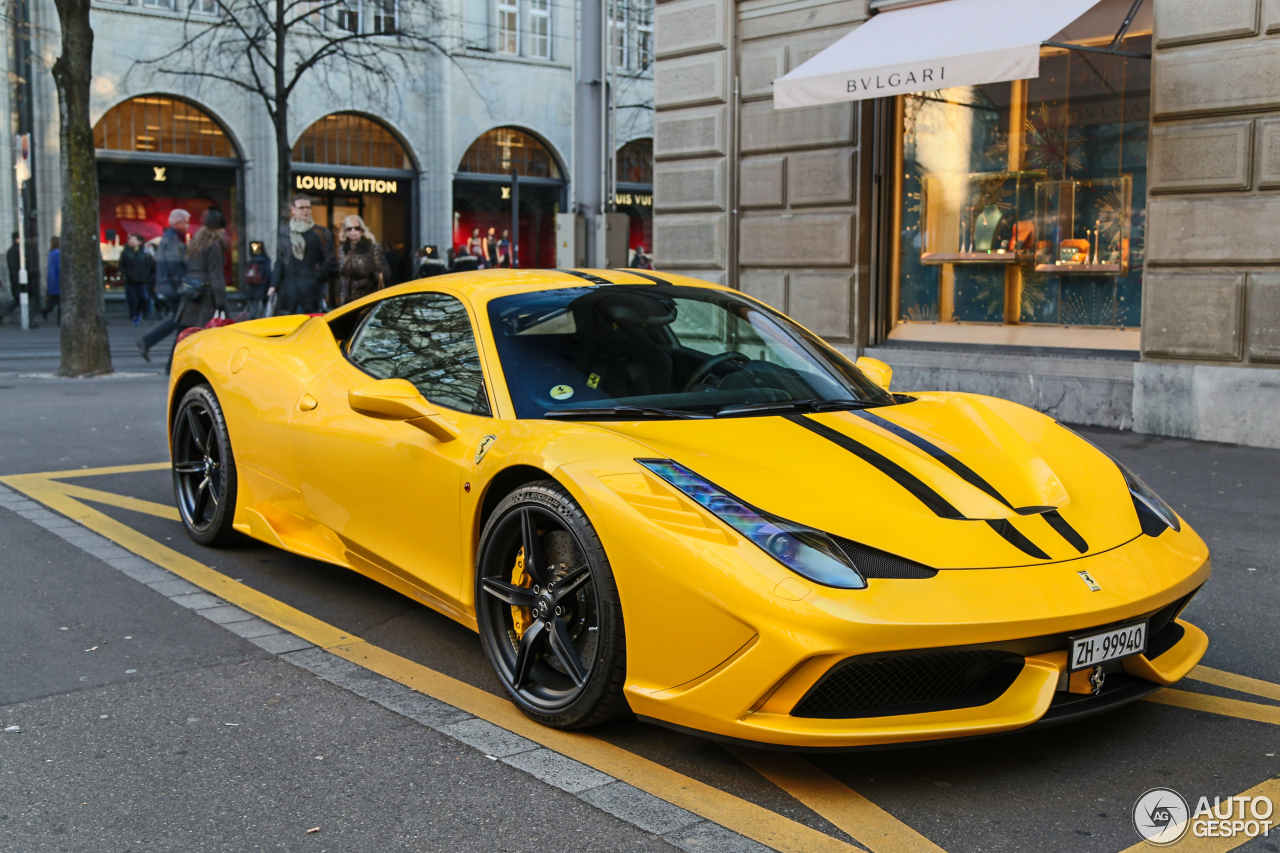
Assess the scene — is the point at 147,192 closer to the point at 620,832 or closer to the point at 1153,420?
the point at 1153,420

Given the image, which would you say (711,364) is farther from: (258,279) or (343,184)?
(343,184)

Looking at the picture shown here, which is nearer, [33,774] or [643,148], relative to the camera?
[33,774]

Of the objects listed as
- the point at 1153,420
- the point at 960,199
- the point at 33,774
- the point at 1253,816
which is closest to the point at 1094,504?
the point at 1253,816

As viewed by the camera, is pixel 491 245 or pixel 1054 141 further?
pixel 491 245

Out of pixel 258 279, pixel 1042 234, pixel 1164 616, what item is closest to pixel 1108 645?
pixel 1164 616

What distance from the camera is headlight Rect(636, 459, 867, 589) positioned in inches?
118

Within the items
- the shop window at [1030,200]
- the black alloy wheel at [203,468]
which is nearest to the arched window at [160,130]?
the shop window at [1030,200]

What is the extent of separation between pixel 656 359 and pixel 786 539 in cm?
129

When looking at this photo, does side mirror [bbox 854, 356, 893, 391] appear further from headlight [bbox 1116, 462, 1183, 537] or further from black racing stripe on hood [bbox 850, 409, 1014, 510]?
headlight [bbox 1116, 462, 1183, 537]

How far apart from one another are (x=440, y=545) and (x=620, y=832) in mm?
1392

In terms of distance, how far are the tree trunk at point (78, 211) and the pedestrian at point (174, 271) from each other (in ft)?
2.79

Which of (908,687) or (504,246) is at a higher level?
(504,246)

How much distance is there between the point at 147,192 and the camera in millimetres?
29203

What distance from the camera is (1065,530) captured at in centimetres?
336
